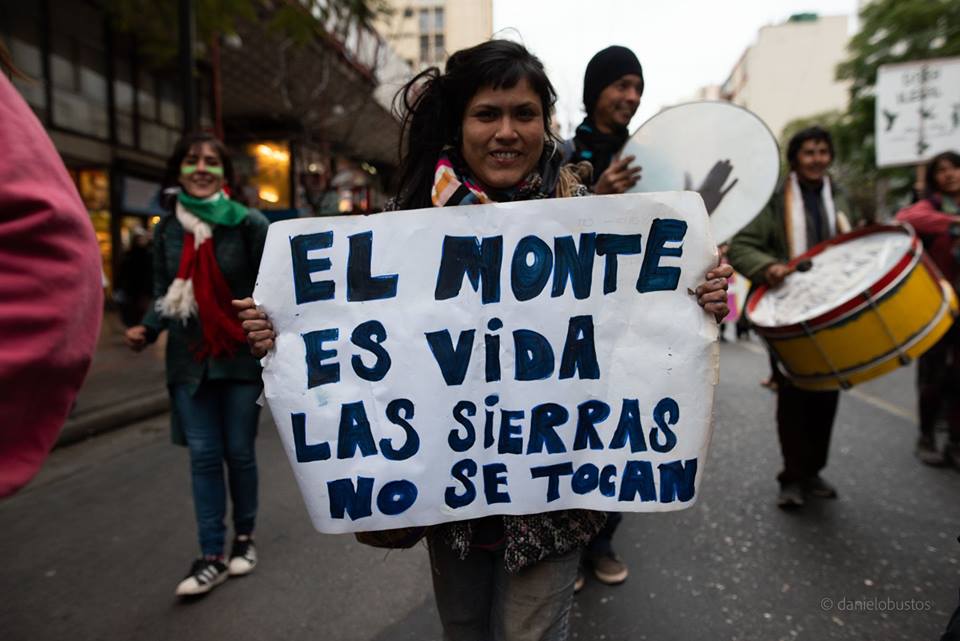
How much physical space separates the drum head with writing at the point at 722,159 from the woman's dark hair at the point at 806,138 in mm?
1111

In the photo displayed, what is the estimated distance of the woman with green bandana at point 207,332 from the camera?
8.16 ft

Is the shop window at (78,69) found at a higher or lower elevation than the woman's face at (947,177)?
higher

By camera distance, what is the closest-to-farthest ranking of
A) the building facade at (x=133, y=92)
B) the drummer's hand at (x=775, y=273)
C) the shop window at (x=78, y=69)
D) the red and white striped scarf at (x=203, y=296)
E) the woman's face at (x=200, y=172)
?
the red and white striped scarf at (x=203, y=296) → the woman's face at (x=200, y=172) → the drummer's hand at (x=775, y=273) → the building facade at (x=133, y=92) → the shop window at (x=78, y=69)

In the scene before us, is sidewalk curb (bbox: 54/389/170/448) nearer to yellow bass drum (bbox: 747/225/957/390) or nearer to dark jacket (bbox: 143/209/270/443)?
dark jacket (bbox: 143/209/270/443)

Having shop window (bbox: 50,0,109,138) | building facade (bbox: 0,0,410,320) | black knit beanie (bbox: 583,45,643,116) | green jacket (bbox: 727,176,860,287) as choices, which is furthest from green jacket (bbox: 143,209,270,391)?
shop window (bbox: 50,0,109,138)

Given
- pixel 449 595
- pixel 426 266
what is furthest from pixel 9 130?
→ pixel 449 595

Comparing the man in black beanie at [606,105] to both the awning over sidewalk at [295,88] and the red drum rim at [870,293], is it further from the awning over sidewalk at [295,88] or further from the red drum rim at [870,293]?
the awning over sidewalk at [295,88]

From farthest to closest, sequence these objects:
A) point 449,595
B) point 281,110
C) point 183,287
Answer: point 281,110 < point 183,287 < point 449,595

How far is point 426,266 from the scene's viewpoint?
145 cm

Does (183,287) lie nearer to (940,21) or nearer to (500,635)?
(500,635)

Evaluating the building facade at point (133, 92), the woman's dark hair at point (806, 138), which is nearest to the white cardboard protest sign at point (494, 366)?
the woman's dark hair at point (806, 138)

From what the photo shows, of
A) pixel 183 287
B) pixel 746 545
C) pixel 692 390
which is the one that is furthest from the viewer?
pixel 746 545

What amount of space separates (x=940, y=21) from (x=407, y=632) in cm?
1695

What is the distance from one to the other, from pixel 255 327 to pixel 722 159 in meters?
1.85
